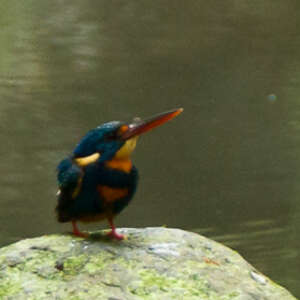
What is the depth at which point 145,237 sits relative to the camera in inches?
74.9

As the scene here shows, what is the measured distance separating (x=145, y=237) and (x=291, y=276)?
2.09 m

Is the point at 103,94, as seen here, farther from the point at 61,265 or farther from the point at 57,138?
the point at 61,265

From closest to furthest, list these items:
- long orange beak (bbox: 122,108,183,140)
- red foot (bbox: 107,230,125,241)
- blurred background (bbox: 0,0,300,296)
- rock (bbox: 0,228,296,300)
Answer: rock (bbox: 0,228,296,300) < long orange beak (bbox: 122,108,183,140) < red foot (bbox: 107,230,125,241) < blurred background (bbox: 0,0,300,296)

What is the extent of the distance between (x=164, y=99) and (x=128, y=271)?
1856 mm

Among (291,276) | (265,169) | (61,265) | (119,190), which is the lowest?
(291,276)

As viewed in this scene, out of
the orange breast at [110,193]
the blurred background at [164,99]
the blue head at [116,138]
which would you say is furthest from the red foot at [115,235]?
the blurred background at [164,99]

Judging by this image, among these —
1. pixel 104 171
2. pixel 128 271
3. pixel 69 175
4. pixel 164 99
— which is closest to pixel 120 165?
pixel 104 171

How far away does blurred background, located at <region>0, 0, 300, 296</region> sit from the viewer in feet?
11.2

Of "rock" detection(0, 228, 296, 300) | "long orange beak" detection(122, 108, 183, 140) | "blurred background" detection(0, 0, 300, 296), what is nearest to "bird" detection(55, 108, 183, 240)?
"long orange beak" detection(122, 108, 183, 140)

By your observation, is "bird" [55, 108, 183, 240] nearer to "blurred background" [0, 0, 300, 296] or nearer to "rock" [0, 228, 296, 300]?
"rock" [0, 228, 296, 300]

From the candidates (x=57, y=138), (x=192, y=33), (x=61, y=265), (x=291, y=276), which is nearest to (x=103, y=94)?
(x=57, y=138)

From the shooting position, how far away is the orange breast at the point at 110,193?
175 centimetres

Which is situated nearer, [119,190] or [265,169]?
[119,190]

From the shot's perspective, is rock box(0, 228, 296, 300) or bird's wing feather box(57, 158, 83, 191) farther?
bird's wing feather box(57, 158, 83, 191)
